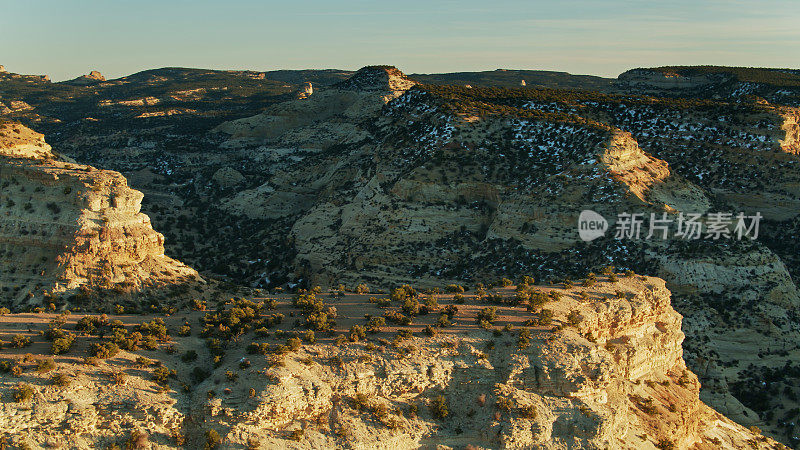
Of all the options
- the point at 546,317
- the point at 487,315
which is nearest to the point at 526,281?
the point at 546,317

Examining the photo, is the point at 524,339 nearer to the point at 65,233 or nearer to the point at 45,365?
the point at 45,365

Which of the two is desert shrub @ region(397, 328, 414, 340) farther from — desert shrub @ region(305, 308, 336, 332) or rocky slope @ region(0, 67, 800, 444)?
rocky slope @ region(0, 67, 800, 444)

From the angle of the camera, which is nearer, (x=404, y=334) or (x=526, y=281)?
(x=404, y=334)

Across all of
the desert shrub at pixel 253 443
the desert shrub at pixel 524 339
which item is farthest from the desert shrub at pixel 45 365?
the desert shrub at pixel 524 339

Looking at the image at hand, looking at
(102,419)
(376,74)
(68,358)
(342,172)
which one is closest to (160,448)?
(102,419)

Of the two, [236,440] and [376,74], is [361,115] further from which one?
[236,440]

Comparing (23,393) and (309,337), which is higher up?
(309,337)

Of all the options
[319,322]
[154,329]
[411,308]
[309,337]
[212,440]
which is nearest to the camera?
[212,440]
